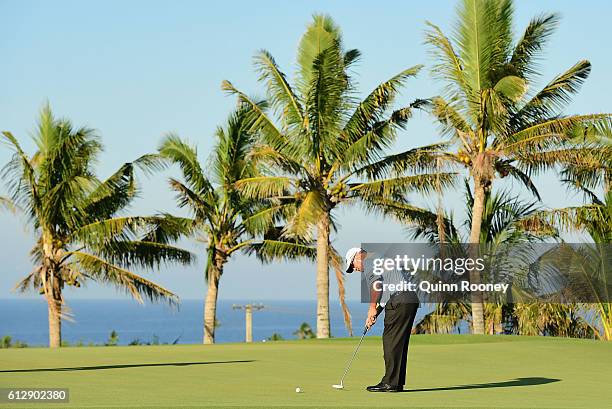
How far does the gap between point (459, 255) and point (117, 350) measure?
17.1 m

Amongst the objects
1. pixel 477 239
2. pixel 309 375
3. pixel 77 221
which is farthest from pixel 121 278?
pixel 309 375

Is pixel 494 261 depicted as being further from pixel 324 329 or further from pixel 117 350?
pixel 117 350

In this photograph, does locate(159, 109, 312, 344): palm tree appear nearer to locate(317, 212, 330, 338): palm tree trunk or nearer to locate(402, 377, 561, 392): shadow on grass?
locate(317, 212, 330, 338): palm tree trunk

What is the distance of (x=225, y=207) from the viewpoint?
32.9m

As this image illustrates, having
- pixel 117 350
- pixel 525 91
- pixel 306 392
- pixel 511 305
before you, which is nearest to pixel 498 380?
pixel 306 392

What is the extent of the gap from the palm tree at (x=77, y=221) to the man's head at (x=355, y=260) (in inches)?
724

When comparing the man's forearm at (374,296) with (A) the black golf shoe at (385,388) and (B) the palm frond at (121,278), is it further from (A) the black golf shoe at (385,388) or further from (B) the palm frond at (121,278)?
(B) the palm frond at (121,278)

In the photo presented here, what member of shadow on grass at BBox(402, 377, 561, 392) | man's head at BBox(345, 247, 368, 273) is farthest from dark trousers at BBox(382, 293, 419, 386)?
man's head at BBox(345, 247, 368, 273)

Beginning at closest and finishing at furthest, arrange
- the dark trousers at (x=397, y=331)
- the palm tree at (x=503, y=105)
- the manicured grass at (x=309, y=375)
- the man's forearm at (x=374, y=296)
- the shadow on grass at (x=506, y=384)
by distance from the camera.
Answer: the manicured grass at (x=309, y=375) → the man's forearm at (x=374, y=296) → the dark trousers at (x=397, y=331) → the shadow on grass at (x=506, y=384) → the palm tree at (x=503, y=105)

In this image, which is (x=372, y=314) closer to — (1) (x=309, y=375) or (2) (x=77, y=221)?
(1) (x=309, y=375)

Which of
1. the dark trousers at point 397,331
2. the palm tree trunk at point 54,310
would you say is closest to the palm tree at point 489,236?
the palm tree trunk at point 54,310

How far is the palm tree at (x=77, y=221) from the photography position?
28562 millimetres

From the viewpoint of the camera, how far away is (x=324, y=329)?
101 feet

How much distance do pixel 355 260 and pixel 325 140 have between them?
1879 centimetres
